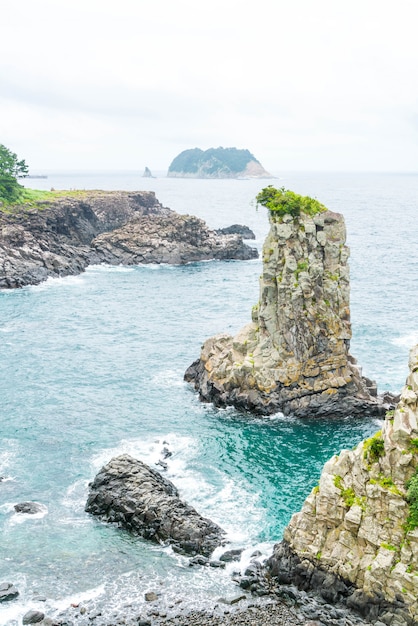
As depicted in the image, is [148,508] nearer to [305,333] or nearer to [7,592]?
[7,592]

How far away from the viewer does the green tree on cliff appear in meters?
159

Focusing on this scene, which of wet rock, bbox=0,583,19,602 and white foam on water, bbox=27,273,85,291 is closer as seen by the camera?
wet rock, bbox=0,583,19,602

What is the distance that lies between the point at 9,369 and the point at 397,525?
186 feet

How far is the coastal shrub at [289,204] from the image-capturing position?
68875mm

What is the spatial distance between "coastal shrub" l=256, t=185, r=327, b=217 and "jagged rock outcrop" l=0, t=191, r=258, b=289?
7104cm

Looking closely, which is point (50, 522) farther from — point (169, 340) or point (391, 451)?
point (169, 340)

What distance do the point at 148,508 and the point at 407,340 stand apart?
172 ft

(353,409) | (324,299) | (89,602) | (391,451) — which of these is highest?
(324,299)

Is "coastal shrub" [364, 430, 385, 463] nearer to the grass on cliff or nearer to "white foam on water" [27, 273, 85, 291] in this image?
"white foam on water" [27, 273, 85, 291]

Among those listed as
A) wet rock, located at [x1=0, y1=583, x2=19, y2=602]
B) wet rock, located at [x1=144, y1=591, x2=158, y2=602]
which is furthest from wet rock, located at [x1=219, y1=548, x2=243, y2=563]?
wet rock, located at [x1=0, y1=583, x2=19, y2=602]

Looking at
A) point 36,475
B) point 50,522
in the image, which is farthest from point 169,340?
point 50,522

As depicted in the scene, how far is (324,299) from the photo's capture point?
69375 mm

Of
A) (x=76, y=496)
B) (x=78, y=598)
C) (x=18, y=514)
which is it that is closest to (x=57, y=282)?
(x=76, y=496)

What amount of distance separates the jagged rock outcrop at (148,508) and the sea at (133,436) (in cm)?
112
